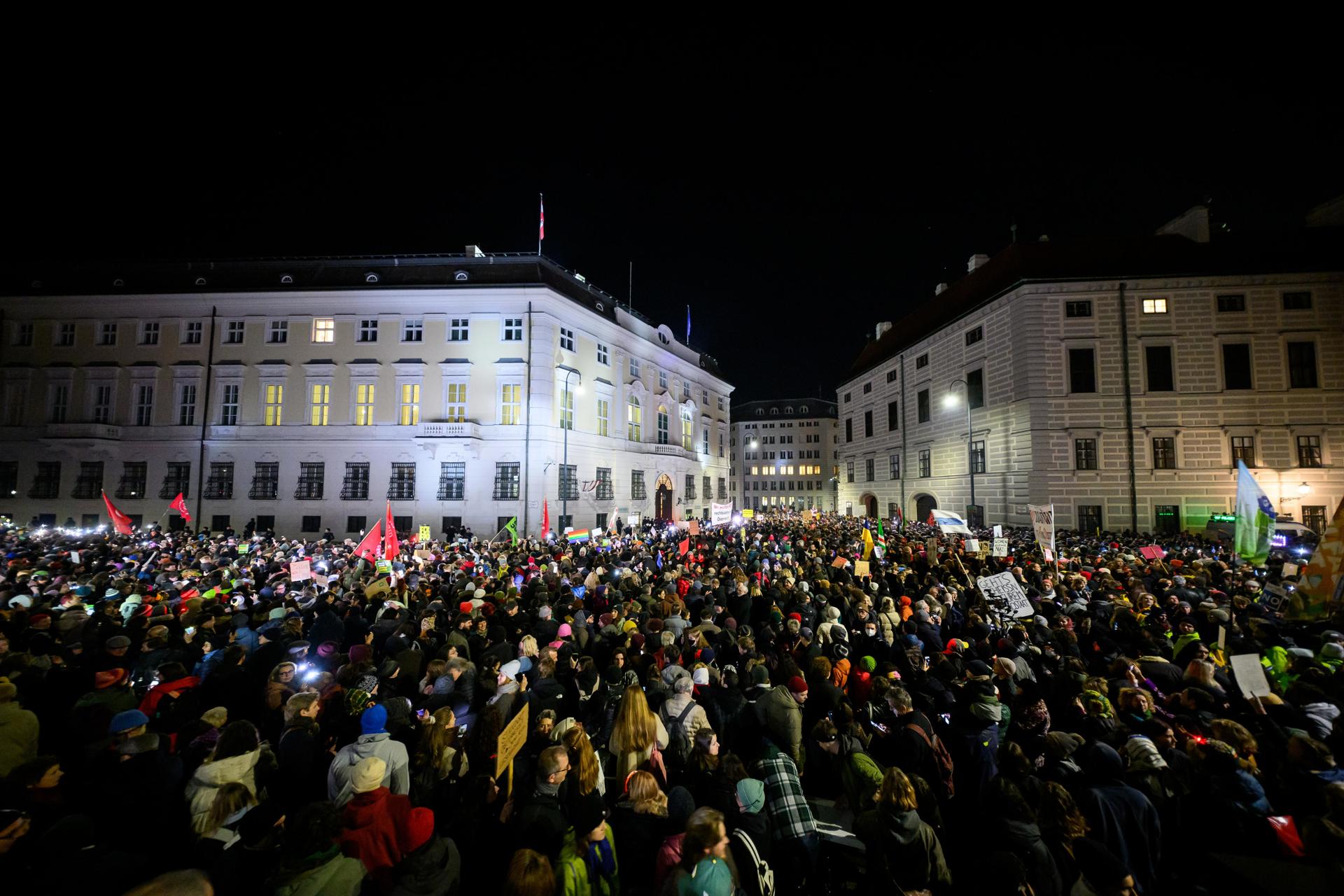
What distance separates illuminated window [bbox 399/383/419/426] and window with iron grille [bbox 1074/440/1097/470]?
36.7m

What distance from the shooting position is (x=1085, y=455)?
29500 mm

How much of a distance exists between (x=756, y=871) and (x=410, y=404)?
3301 cm

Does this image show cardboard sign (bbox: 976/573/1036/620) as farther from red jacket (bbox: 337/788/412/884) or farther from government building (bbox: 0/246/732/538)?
government building (bbox: 0/246/732/538)

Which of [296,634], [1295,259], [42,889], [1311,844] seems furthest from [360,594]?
[1295,259]

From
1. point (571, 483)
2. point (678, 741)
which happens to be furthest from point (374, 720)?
point (571, 483)

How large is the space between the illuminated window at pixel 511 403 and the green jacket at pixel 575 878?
29.5 metres

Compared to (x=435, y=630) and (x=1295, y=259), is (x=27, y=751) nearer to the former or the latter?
(x=435, y=630)

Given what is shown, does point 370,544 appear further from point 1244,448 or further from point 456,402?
point 1244,448

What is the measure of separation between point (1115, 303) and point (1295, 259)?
31.9ft

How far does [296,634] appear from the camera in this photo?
8281 millimetres

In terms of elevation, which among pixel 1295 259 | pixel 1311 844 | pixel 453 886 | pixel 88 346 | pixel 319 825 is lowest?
pixel 453 886

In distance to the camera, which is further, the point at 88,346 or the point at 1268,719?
the point at 88,346

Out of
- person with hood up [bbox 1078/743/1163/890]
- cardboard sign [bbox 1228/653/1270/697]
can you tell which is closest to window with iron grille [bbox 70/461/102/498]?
person with hood up [bbox 1078/743/1163/890]

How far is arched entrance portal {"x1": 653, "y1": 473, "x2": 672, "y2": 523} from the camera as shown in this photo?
4312 centimetres
